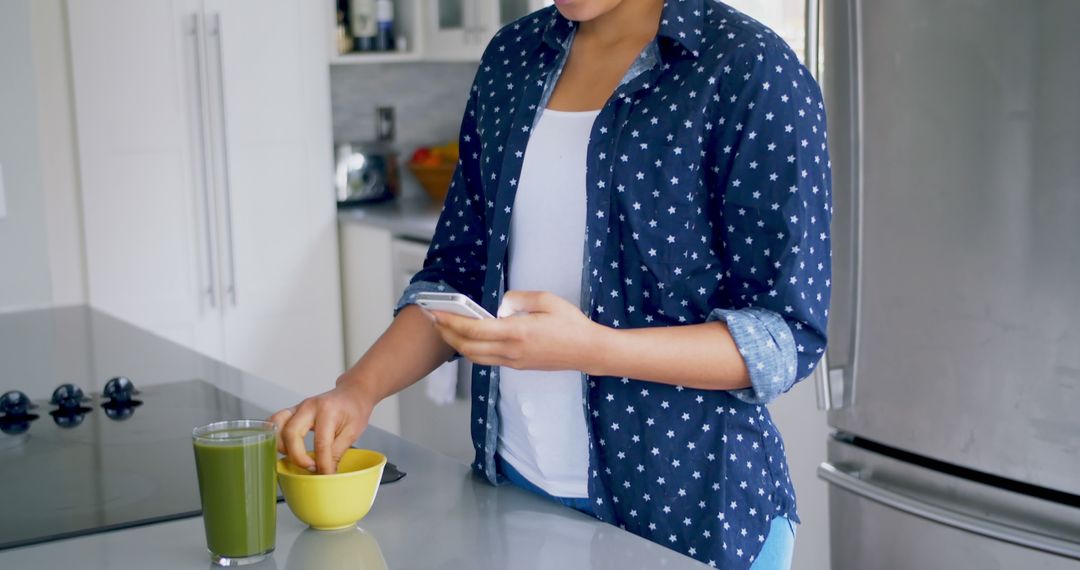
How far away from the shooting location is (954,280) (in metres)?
1.84

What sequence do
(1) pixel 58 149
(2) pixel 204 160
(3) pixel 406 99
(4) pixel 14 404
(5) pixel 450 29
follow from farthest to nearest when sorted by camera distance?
(3) pixel 406 99, (5) pixel 450 29, (2) pixel 204 160, (1) pixel 58 149, (4) pixel 14 404

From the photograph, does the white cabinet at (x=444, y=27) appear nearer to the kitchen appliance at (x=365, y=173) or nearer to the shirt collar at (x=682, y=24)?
the kitchen appliance at (x=365, y=173)

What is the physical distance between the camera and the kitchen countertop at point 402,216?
11.5 feet

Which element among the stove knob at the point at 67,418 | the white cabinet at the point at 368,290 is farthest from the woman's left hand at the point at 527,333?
the white cabinet at the point at 368,290

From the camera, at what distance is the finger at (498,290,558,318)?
1.03 m

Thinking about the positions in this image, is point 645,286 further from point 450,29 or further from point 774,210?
point 450,29

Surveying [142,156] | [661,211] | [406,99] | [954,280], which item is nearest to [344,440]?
[661,211]

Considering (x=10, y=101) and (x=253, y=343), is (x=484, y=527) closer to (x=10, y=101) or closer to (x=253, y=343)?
(x=10, y=101)

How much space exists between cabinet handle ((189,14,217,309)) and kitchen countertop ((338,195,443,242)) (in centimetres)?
44

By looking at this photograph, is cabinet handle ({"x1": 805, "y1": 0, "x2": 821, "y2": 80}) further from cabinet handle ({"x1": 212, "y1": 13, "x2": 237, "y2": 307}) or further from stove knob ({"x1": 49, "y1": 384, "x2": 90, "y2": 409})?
cabinet handle ({"x1": 212, "y1": 13, "x2": 237, "y2": 307})

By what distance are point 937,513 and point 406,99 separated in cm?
281

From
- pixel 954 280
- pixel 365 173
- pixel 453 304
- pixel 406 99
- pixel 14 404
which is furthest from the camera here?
pixel 406 99

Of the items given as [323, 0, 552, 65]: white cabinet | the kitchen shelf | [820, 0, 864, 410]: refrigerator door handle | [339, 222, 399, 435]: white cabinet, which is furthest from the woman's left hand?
the kitchen shelf

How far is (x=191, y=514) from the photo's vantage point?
116cm
